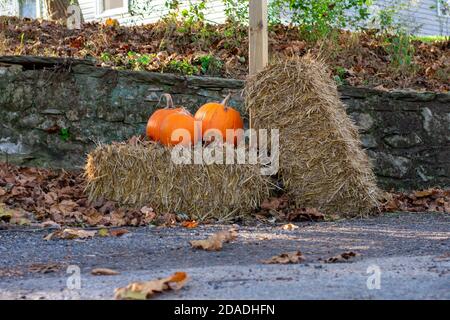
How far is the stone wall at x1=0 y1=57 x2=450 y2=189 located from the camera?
6.54 meters

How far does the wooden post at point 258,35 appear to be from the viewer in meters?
6.23

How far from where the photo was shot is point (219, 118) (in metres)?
5.97

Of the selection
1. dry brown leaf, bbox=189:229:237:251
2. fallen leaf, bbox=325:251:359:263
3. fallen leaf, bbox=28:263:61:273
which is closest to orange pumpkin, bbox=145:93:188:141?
dry brown leaf, bbox=189:229:237:251

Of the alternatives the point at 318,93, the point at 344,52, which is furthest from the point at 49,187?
the point at 344,52

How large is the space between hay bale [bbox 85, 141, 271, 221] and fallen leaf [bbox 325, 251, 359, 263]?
6.49ft

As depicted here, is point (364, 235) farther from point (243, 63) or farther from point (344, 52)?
point (344, 52)

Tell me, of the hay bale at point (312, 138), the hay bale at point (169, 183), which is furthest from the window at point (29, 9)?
the hay bale at point (169, 183)

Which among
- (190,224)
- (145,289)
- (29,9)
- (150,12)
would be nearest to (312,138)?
(190,224)

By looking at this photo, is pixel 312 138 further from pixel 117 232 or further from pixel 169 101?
pixel 117 232

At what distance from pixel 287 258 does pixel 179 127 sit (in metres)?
2.58

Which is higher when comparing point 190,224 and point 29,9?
point 29,9

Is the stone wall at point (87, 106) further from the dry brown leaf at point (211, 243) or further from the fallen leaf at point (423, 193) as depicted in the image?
the dry brown leaf at point (211, 243)

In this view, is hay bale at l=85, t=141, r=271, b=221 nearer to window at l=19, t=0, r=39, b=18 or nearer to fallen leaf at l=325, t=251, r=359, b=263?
fallen leaf at l=325, t=251, r=359, b=263

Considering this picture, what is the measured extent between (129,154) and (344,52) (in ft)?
13.7
